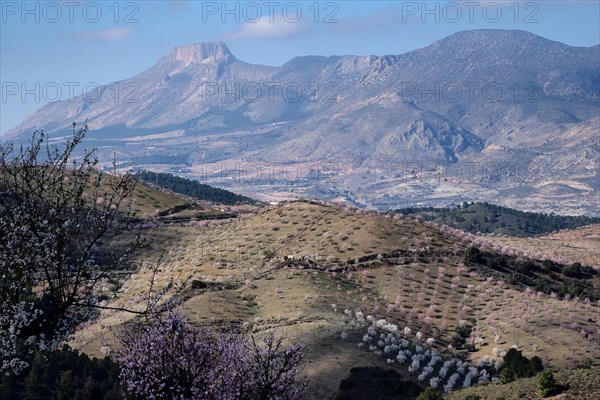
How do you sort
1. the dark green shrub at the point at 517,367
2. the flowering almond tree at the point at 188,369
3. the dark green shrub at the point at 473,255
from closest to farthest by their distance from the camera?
the flowering almond tree at the point at 188,369 → the dark green shrub at the point at 517,367 → the dark green shrub at the point at 473,255

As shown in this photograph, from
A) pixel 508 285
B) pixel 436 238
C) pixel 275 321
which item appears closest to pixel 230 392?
pixel 275 321

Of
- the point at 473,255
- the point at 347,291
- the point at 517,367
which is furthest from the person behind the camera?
the point at 473,255

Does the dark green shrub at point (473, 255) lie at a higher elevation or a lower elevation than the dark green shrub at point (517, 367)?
higher

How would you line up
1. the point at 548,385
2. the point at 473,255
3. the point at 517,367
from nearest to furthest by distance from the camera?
the point at 548,385 → the point at 517,367 → the point at 473,255

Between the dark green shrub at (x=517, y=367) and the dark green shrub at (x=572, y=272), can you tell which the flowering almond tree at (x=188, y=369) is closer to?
the dark green shrub at (x=517, y=367)

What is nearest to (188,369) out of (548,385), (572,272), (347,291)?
(548,385)

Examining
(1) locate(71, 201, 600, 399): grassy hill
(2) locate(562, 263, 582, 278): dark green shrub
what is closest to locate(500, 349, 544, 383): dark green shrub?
(1) locate(71, 201, 600, 399): grassy hill

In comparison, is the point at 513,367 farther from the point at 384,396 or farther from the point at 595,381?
the point at 595,381

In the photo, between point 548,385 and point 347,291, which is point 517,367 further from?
point 347,291

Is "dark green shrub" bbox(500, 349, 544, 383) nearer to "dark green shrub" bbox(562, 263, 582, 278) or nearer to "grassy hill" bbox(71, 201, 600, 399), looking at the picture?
"grassy hill" bbox(71, 201, 600, 399)

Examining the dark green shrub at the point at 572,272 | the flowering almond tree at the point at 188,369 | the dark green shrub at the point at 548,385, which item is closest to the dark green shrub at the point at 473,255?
the dark green shrub at the point at 572,272
